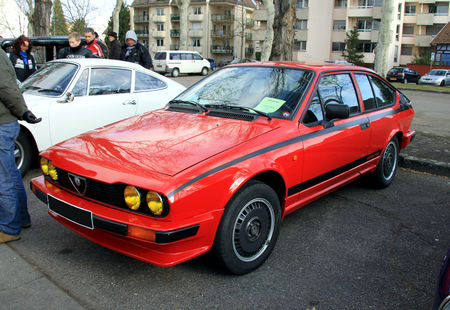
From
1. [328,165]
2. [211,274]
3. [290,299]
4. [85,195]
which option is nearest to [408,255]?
[328,165]

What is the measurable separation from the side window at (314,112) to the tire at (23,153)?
3.71 meters

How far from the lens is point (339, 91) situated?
4309mm

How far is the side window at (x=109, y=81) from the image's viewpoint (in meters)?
5.88

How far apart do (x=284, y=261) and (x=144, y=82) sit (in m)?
4.17

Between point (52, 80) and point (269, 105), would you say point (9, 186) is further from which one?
point (52, 80)

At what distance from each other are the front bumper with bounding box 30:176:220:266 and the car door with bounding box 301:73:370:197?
1.30m

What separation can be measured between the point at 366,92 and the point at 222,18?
67.0 metres

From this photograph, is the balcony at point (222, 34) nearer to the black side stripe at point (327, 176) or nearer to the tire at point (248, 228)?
the black side stripe at point (327, 176)

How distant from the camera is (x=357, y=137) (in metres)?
4.34

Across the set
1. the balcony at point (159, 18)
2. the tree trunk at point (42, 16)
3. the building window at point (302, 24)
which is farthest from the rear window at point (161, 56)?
the balcony at point (159, 18)

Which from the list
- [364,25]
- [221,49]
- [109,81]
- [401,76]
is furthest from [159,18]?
[109,81]

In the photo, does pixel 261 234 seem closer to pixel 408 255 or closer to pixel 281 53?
pixel 408 255

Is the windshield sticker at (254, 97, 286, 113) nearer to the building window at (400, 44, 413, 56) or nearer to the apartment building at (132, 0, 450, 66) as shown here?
the apartment building at (132, 0, 450, 66)

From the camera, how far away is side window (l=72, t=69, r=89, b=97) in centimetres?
566
